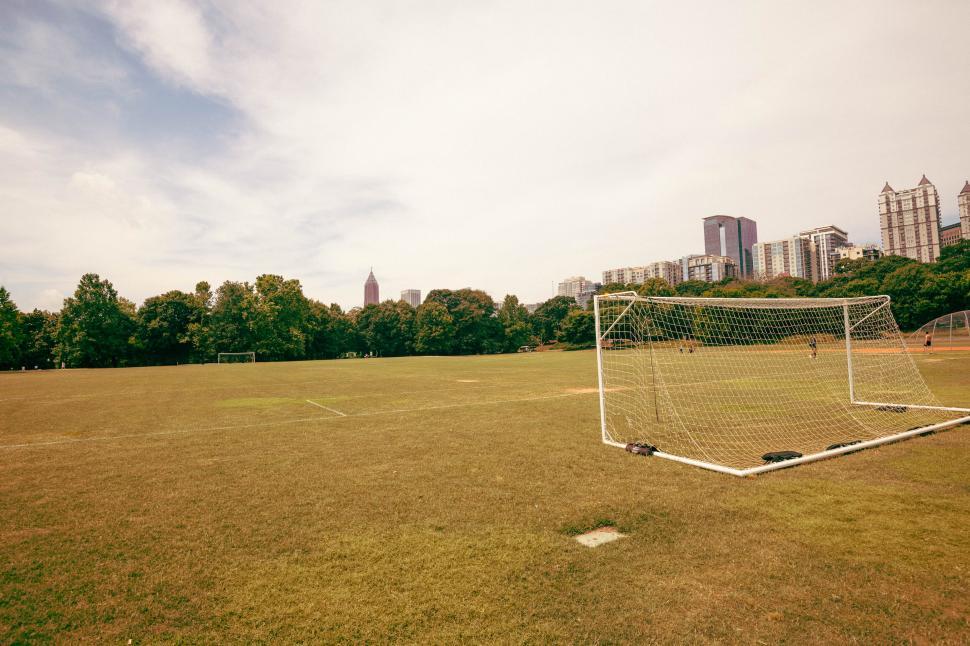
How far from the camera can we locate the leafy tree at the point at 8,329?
173 ft

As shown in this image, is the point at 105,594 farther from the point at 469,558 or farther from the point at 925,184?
the point at 925,184

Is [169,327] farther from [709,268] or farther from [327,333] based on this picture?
[709,268]

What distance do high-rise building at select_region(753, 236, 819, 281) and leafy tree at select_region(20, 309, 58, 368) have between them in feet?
626

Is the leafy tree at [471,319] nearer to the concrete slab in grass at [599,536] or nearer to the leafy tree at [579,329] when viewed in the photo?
the leafy tree at [579,329]

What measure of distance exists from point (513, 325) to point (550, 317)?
12.5 m

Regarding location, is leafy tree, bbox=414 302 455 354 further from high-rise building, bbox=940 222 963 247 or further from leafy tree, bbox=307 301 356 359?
high-rise building, bbox=940 222 963 247

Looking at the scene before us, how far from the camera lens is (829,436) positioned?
8289mm

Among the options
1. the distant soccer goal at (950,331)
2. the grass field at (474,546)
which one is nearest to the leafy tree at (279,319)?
the grass field at (474,546)

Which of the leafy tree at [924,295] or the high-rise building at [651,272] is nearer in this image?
the leafy tree at [924,295]

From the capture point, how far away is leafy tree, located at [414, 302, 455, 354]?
77.4 metres

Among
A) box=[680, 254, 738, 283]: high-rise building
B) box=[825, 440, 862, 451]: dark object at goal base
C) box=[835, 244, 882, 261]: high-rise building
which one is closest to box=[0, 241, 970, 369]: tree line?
box=[825, 440, 862, 451]: dark object at goal base

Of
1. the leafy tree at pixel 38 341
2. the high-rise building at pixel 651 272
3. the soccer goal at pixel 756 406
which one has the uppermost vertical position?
the high-rise building at pixel 651 272

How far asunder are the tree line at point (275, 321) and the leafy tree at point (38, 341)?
0.14 metres

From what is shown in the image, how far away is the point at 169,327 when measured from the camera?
6156 cm
